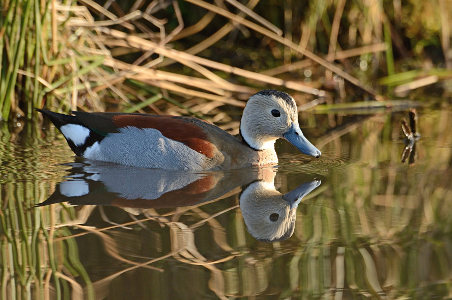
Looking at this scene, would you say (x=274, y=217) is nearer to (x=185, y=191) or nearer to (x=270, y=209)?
(x=270, y=209)

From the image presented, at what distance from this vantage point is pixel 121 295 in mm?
3846

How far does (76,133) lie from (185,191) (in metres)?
1.38

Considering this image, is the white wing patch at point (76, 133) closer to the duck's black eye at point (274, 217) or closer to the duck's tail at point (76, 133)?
the duck's tail at point (76, 133)

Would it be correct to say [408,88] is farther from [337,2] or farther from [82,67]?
[82,67]

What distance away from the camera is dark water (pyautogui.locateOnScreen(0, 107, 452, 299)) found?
13.3 ft

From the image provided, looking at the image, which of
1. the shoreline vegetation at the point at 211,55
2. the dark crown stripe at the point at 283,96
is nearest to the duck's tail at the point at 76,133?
the shoreline vegetation at the point at 211,55

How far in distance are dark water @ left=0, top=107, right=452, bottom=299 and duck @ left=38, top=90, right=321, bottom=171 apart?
Result: 121 millimetres

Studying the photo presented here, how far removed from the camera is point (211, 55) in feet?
36.9

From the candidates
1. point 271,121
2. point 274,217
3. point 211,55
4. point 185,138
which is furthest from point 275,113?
point 211,55

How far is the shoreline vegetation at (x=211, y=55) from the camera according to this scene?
7.75 m

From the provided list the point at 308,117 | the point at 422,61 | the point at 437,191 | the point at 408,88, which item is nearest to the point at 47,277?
the point at 437,191

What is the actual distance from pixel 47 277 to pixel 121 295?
46cm

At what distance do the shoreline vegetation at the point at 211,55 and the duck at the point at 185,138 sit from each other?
42.6 inches

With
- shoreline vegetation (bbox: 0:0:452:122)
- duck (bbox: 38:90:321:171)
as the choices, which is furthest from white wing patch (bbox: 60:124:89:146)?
shoreline vegetation (bbox: 0:0:452:122)
